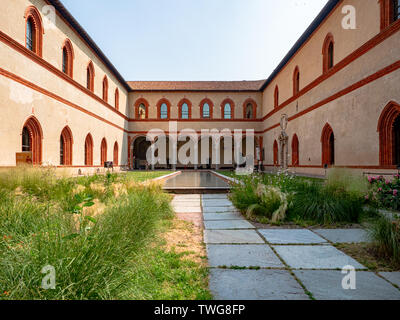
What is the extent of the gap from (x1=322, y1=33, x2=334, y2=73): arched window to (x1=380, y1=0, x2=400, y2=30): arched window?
4282mm

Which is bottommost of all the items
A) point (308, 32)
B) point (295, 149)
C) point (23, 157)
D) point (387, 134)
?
point (23, 157)

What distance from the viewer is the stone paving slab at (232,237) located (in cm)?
345

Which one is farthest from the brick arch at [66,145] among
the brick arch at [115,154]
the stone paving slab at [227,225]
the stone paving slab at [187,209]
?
the stone paving slab at [227,225]

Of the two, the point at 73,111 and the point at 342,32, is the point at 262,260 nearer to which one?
the point at 342,32

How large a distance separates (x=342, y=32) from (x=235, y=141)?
59.1 feet

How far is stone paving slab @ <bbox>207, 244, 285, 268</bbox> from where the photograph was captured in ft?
8.54

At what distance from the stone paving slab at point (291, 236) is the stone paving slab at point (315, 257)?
0.84ft

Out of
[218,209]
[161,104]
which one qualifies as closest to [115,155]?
[161,104]

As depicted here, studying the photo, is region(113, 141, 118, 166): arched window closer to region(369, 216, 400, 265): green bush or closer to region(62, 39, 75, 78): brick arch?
region(62, 39, 75, 78): brick arch

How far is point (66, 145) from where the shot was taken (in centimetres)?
1459

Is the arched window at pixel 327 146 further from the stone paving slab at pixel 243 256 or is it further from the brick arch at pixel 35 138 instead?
the brick arch at pixel 35 138

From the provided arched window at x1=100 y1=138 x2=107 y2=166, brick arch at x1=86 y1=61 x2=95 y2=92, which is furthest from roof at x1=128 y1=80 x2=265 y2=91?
brick arch at x1=86 y1=61 x2=95 y2=92

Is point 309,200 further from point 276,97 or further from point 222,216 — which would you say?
point 276,97

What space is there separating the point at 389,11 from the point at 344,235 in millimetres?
10183
